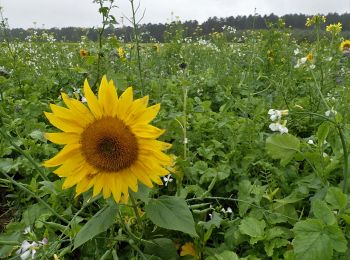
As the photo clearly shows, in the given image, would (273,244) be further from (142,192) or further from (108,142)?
(108,142)

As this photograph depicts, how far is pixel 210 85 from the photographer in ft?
13.7

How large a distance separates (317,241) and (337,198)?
22cm

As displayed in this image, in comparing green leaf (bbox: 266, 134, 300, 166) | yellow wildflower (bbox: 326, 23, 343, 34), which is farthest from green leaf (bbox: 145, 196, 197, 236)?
yellow wildflower (bbox: 326, 23, 343, 34)

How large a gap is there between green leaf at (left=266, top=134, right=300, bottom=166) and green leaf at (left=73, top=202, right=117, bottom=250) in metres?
0.72

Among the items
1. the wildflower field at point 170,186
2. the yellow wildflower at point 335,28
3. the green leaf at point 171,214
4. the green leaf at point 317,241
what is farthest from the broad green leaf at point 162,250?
the yellow wildflower at point 335,28

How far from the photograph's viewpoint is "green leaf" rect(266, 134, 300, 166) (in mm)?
1707

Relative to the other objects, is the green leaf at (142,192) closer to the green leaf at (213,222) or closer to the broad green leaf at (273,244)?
the green leaf at (213,222)

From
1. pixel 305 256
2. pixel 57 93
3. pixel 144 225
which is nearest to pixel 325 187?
pixel 305 256

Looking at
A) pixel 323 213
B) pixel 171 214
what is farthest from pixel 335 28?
pixel 171 214

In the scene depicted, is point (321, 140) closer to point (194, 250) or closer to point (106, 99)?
point (194, 250)

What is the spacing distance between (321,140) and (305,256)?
0.69 metres

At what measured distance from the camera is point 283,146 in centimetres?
173

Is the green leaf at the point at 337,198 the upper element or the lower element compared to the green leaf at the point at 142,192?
lower

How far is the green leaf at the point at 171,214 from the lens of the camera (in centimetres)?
136
